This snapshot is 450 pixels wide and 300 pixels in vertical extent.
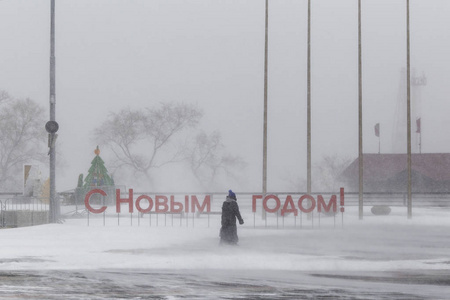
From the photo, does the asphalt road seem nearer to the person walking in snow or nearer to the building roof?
the person walking in snow

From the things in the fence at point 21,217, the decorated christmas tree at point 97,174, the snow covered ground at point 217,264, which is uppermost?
the decorated christmas tree at point 97,174

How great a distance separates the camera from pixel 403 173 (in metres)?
73.2

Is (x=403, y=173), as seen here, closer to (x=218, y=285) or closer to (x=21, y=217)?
(x=21, y=217)

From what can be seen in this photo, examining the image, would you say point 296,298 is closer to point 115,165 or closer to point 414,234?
point 414,234

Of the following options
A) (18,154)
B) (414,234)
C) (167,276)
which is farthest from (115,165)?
(167,276)

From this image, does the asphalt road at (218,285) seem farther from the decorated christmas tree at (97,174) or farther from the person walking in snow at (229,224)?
the decorated christmas tree at (97,174)

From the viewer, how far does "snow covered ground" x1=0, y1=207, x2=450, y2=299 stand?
13312mm

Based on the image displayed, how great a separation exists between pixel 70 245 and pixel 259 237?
6.77 m

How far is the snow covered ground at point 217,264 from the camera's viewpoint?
13.3 metres

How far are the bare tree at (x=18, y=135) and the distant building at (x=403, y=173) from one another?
31.4m

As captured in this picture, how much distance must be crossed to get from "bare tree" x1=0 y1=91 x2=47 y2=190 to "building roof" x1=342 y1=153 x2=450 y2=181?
31.1 meters

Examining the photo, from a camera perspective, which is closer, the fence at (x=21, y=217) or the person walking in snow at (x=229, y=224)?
the person walking in snow at (x=229, y=224)

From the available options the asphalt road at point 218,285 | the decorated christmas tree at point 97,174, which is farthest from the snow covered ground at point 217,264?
the decorated christmas tree at point 97,174

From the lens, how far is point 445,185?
73375 millimetres
